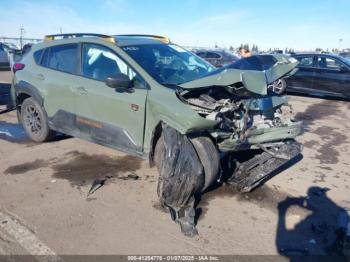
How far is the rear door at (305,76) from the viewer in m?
12.1

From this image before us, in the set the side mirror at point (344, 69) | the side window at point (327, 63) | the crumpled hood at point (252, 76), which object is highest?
the side window at point (327, 63)

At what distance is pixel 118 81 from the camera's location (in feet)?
14.0

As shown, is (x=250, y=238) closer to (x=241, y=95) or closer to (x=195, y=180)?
(x=195, y=180)

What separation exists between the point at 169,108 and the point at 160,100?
20 centimetres

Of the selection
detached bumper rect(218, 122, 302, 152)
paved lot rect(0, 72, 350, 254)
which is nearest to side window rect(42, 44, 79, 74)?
paved lot rect(0, 72, 350, 254)

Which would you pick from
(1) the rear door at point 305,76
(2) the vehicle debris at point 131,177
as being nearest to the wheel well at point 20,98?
(2) the vehicle debris at point 131,177

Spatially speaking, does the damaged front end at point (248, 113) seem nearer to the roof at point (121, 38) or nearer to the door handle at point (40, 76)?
the roof at point (121, 38)

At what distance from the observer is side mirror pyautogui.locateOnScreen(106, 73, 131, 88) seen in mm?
4262

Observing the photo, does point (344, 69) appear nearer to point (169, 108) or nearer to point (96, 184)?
point (169, 108)

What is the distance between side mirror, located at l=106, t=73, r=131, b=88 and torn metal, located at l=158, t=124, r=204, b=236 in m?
0.97

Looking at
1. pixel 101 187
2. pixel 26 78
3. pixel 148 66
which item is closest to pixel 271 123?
pixel 148 66

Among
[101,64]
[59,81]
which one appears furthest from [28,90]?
[101,64]

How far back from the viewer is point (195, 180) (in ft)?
12.4

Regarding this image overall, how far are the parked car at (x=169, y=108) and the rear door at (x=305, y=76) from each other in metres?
7.86
